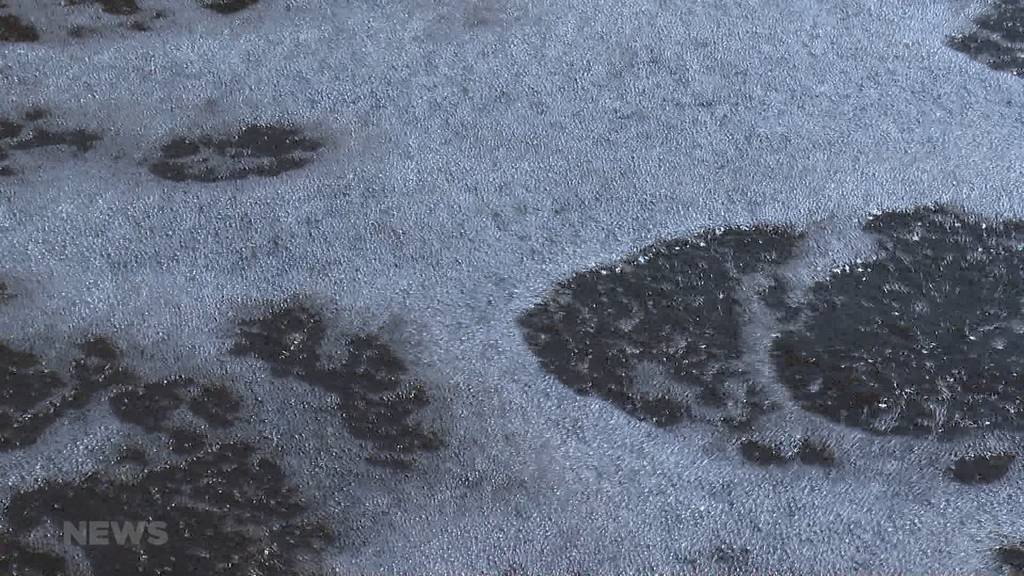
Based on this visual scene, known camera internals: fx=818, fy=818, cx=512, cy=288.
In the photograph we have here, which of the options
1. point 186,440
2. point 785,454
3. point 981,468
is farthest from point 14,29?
point 981,468

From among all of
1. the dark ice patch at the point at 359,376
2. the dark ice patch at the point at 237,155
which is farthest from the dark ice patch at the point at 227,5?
the dark ice patch at the point at 359,376

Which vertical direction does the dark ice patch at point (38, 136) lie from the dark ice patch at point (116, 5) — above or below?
below

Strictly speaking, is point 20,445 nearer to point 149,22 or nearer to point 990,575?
point 149,22

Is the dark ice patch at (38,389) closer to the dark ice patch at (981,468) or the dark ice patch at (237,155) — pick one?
→ the dark ice patch at (237,155)

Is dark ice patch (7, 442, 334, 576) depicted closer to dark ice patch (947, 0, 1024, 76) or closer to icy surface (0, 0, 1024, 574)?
icy surface (0, 0, 1024, 574)

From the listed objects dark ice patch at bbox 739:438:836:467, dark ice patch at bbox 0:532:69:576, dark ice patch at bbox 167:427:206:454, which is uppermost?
dark ice patch at bbox 739:438:836:467

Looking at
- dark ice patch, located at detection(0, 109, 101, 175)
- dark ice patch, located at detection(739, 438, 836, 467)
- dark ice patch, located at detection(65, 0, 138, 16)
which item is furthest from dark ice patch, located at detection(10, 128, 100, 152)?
dark ice patch, located at detection(739, 438, 836, 467)
